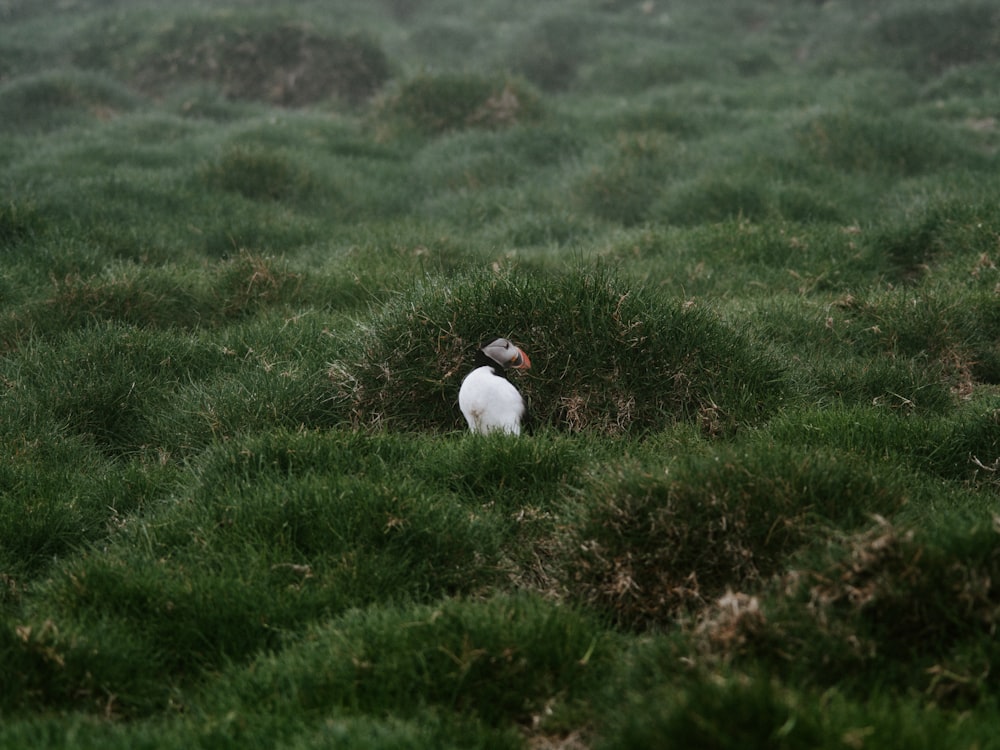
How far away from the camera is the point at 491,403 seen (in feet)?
16.8

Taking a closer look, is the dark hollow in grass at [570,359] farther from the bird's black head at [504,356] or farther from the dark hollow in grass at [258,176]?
the dark hollow in grass at [258,176]

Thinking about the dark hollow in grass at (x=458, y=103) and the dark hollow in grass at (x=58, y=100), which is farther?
the dark hollow in grass at (x=58, y=100)

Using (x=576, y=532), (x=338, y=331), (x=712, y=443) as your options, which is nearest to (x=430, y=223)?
(x=338, y=331)

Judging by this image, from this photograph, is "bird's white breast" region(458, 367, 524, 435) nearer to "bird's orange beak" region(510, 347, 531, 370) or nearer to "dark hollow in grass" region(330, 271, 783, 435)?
"bird's orange beak" region(510, 347, 531, 370)

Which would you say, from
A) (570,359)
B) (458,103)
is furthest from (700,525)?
(458,103)

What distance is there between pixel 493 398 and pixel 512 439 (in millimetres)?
305

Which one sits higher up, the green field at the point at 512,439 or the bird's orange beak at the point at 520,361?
the bird's orange beak at the point at 520,361

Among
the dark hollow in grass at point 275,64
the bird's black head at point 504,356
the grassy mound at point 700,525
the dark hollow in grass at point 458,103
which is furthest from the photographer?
the dark hollow in grass at point 275,64

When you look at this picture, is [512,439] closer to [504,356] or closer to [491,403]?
[491,403]

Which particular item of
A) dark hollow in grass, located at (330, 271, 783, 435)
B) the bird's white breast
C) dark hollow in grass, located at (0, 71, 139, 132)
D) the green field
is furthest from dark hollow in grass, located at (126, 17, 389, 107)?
the bird's white breast

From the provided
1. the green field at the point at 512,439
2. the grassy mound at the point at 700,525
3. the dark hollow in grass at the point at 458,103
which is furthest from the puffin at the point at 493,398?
the dark hollow in grass at the point at 458,103

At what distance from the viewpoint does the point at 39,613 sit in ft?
12.6

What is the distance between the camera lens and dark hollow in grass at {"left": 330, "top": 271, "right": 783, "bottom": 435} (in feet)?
18.1

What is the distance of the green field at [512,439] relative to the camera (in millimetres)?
3275
